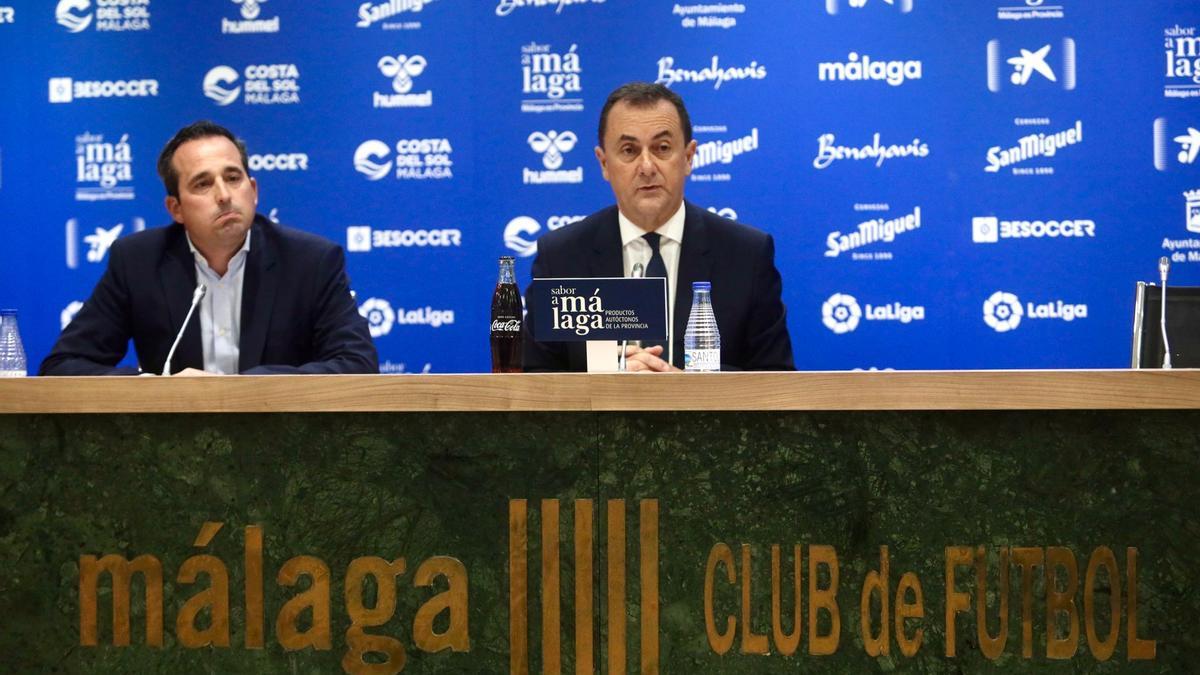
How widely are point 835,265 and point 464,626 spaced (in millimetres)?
2482

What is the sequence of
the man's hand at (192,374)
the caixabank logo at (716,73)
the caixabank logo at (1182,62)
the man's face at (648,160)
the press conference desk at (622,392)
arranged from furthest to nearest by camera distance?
the caixabank logo at (716,73) < the caixabank logo at (1182,62) < the man's face at (648,160) < the man's hand at (192,374) < the press conference desk at (622,392)

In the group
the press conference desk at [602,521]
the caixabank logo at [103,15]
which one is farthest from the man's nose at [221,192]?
the caixabank logo at [103,15]

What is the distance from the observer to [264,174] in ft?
13.8

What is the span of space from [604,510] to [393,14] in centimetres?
273

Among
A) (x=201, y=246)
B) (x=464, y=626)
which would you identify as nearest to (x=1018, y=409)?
(x=464, y=626)

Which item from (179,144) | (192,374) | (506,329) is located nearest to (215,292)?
(179,144)

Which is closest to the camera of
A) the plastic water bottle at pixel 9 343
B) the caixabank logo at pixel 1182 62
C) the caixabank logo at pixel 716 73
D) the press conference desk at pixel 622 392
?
the press conference desk at pixel 622 392

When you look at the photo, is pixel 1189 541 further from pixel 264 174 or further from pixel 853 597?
pixel 264 174

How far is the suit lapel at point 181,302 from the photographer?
287cm

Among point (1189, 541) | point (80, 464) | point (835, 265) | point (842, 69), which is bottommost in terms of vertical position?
point (1189, 541)

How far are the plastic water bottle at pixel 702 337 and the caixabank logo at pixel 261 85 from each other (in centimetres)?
228

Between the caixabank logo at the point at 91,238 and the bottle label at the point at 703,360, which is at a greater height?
the caixabank logo at the point at 91,238

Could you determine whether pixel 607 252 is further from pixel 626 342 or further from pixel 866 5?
pixel 866 5

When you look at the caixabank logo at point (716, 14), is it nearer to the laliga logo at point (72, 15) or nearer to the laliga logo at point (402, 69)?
the laliga logo at point (402, 69)
